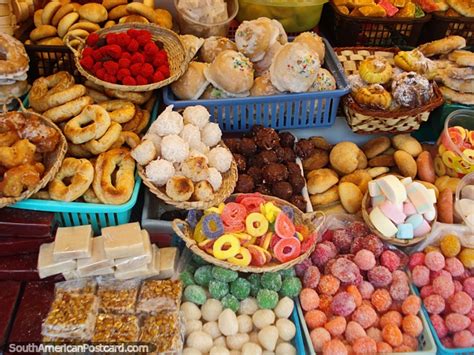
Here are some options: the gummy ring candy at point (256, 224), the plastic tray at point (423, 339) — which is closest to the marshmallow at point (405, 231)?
the plastic tray at point (423, 339)

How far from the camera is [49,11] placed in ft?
8.45

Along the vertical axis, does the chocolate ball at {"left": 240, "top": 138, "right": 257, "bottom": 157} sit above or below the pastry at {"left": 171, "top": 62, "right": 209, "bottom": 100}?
below

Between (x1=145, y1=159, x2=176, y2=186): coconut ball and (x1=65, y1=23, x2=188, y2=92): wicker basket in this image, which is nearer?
(x1=145, y1=159, x2=176, y2=186): coconut ball

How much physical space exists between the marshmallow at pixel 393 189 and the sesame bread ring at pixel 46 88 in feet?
4.89

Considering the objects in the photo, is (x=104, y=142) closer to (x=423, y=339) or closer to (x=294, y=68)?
(x=294, y=68)

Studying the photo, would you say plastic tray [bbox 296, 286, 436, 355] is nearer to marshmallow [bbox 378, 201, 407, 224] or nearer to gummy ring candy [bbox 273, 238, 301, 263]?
gummy ring candy [bbox 273, 238, 301, 263]

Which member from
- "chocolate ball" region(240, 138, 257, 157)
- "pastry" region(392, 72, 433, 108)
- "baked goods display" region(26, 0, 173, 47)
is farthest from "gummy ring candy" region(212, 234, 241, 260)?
"baked goods display" region(26, 0, 173, 47)

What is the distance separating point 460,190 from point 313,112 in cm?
81

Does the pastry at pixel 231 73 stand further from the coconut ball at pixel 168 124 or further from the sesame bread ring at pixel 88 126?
the sesame bread ring at pixel 88 126

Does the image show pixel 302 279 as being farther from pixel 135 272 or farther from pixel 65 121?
pixel 65 121

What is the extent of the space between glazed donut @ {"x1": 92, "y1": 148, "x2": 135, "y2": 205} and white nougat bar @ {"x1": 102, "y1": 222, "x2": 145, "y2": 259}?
155 mm

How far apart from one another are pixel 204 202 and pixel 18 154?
76 centimetres

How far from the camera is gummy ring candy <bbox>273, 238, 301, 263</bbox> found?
193 centimetres

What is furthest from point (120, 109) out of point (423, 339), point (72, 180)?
point (423, 339)
